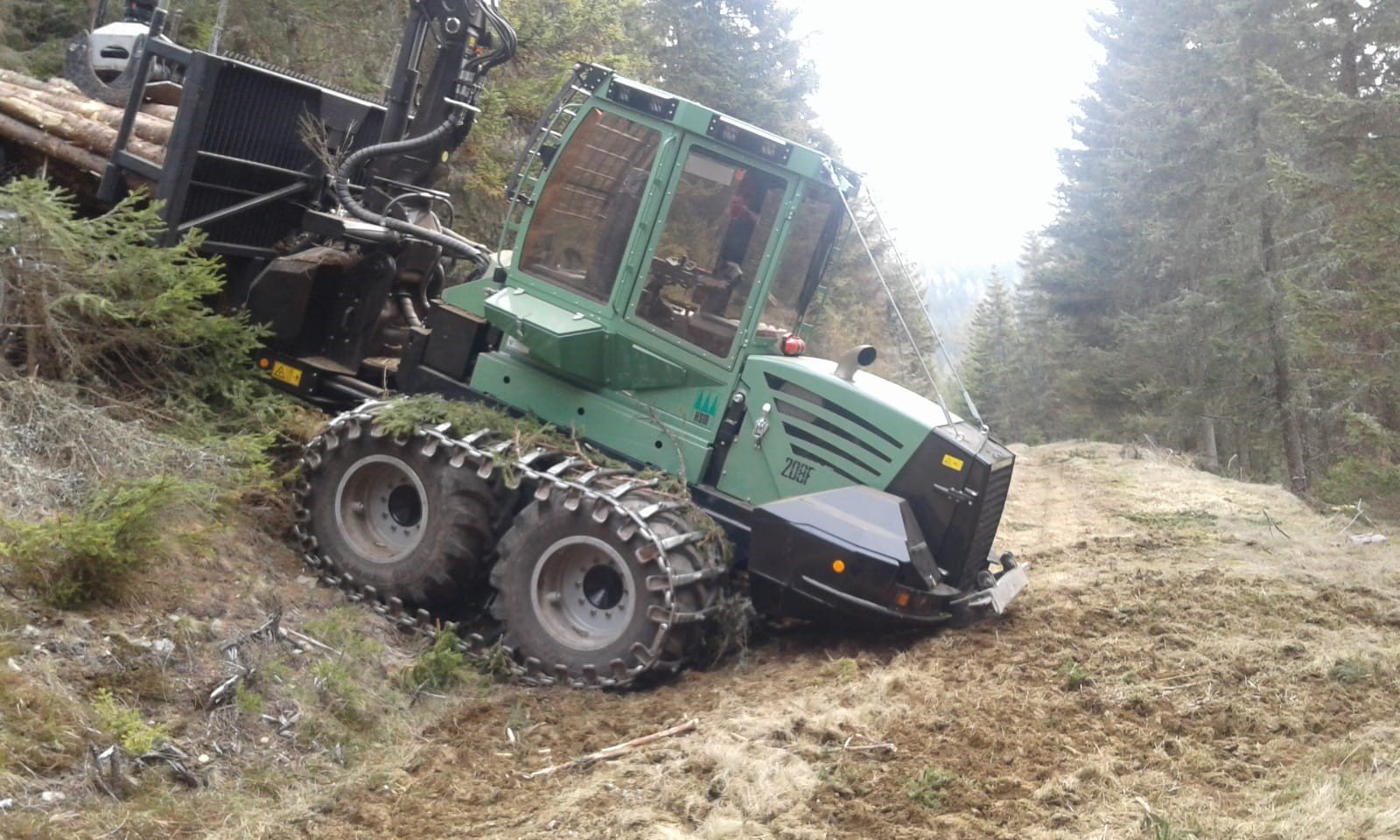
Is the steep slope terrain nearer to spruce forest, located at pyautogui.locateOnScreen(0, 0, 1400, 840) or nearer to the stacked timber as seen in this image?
spruce forest, located at pyautogui.locateOnScreen(0, 0, 1400, 840)

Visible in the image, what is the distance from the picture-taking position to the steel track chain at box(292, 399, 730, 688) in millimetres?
6297

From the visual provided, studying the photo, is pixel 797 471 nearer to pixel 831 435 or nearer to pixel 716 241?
pixel 831 435

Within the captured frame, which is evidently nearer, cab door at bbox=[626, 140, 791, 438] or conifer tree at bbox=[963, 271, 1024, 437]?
cab door at bbox=[626, 140, 791, 438]

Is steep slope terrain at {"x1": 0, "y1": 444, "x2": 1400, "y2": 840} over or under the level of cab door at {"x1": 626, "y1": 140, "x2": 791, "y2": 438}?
under

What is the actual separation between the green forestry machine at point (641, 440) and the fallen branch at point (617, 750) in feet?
2.26

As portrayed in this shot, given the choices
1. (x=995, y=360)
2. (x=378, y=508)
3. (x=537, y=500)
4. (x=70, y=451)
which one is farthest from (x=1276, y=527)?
(x=995, y=360)

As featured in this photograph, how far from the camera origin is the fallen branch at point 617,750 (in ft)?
17.3

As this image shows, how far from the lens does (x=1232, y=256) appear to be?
75.8 ft

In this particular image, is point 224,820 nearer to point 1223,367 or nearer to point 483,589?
point 483,589

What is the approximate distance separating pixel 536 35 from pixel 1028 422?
820 inches

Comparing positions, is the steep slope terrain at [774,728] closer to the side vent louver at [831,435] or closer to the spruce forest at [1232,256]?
the side vent louver at [831,435]

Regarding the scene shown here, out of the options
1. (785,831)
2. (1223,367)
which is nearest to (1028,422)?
(1223,367)

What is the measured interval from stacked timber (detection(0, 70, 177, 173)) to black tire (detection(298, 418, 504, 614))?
2.50 m

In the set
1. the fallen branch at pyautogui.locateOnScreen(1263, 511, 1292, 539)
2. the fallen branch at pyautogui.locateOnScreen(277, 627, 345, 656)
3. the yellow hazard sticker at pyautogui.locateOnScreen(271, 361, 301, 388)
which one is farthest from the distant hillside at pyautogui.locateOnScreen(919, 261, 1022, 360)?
the fallen branch at pyautogui.locateOnScreen(277, 627, 345, 656)
